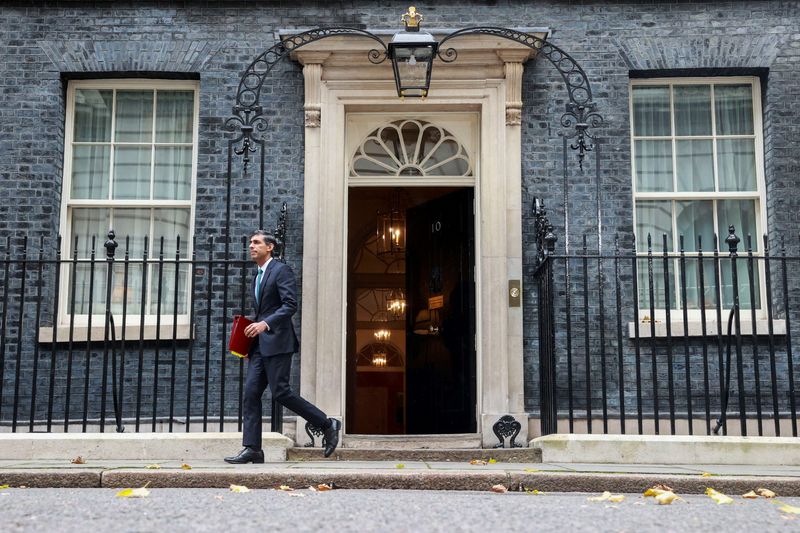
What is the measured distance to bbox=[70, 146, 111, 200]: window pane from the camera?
9242mm

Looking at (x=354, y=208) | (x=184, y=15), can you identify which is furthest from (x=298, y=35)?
(x=354, y=208)

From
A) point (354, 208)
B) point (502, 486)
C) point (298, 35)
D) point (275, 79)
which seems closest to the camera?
point (502, 486)

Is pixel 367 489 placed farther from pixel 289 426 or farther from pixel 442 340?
pixel 442 340

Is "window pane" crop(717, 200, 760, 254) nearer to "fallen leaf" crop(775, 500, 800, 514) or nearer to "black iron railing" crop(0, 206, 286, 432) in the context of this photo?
"black iron railing" crop(0, 206, 286, 432)

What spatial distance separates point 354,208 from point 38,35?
666 cm

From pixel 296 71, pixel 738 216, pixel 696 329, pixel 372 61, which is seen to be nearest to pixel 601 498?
pixel 696 329

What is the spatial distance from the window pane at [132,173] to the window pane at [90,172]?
105mm

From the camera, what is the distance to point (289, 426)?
8.58 m

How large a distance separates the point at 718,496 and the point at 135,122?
21.2 feet

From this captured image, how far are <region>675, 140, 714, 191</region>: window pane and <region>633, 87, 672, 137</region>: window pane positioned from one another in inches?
9.4

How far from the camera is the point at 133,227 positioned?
30.3 feet

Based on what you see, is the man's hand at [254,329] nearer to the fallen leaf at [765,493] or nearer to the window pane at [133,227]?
the window pane at [133,227]

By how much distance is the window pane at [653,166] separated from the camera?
916cm

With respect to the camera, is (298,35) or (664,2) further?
(664,2)
